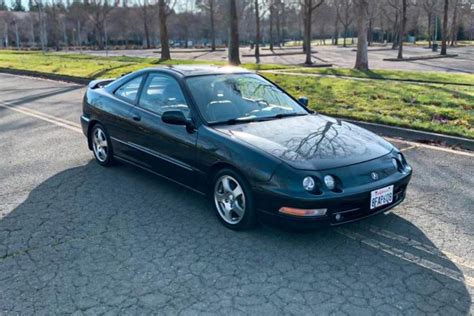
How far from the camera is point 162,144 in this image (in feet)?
15.4

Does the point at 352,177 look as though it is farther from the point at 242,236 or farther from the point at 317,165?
the point at 242,236

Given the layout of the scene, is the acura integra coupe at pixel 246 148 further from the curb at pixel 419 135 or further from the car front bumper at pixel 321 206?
the curb at pixel 419 135

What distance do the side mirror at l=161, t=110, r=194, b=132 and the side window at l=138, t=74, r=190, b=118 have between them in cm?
10

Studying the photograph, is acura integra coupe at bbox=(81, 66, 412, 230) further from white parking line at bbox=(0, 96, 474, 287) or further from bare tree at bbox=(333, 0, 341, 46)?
bare tree at bbox=(333, 0, 341, 46)

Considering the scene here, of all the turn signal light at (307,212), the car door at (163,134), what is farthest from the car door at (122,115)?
the turn signal light at (307,212)

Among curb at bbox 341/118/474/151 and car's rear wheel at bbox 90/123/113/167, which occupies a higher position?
car's rear wheel at bbox 90/123/113/167

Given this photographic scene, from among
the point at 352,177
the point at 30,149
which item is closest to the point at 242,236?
the point at 352,177

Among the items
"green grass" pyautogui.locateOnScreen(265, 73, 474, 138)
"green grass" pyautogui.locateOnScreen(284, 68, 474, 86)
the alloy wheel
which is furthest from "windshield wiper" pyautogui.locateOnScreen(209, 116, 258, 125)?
"green grass" pyautogui.locateOnScreen(284, 68, 474, 86)

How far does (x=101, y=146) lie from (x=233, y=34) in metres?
16.1

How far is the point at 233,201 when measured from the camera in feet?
13.1

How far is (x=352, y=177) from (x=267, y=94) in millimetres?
1880

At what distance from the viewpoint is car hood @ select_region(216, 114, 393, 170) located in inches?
145

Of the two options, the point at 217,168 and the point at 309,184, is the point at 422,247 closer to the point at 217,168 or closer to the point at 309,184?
the point at 309,184

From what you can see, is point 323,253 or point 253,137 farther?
point 253,137
